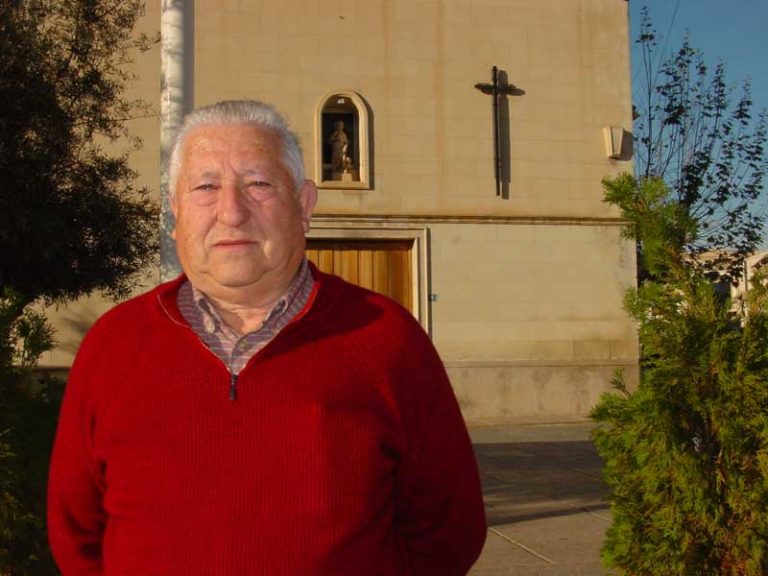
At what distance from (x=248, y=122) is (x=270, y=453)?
84 centimetres

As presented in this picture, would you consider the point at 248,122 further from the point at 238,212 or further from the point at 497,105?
the point at 497,105

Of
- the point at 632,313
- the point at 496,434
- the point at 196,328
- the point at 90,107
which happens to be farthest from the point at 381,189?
the point at 196,328

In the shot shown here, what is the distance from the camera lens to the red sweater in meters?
2.24

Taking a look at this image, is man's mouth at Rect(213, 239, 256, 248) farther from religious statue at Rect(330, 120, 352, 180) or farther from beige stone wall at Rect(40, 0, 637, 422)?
religious statue at Rect(330, 120, 352, 180)

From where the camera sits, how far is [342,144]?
51.6ft

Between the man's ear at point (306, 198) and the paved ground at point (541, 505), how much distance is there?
4027 millimetres

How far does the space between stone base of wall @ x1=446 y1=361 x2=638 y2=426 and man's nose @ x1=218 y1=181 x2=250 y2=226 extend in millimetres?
13193

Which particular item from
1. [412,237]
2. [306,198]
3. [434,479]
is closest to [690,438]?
[434,479]

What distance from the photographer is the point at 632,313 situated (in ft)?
13.7

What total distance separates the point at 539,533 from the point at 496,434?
693cm

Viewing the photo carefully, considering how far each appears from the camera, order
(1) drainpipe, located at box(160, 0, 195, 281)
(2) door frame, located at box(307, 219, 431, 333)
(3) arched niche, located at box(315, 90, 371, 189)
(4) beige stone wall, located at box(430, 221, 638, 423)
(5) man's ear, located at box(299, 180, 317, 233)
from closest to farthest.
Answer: (5) man's ear, located at box(299, 180, 317, 233), (1) drainpipe, located at box(160, 0, 195, 281), (2) door frame, located at box(307, 219, 431, 333), (3) arched niche, located at box(315, 90, 371, 189), (4) beige stone wall, located at box(430, 221, 638, 423)

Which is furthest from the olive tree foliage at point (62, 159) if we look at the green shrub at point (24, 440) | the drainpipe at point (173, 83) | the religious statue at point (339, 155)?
the religious statue at point (339, 155)

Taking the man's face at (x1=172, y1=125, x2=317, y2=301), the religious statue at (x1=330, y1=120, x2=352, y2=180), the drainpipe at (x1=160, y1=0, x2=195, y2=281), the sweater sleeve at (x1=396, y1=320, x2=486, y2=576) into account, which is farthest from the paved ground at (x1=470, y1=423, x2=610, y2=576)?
the religious statue at (x1=330, y1=120, x2=352, y2=180)

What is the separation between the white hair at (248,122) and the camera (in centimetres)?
247
